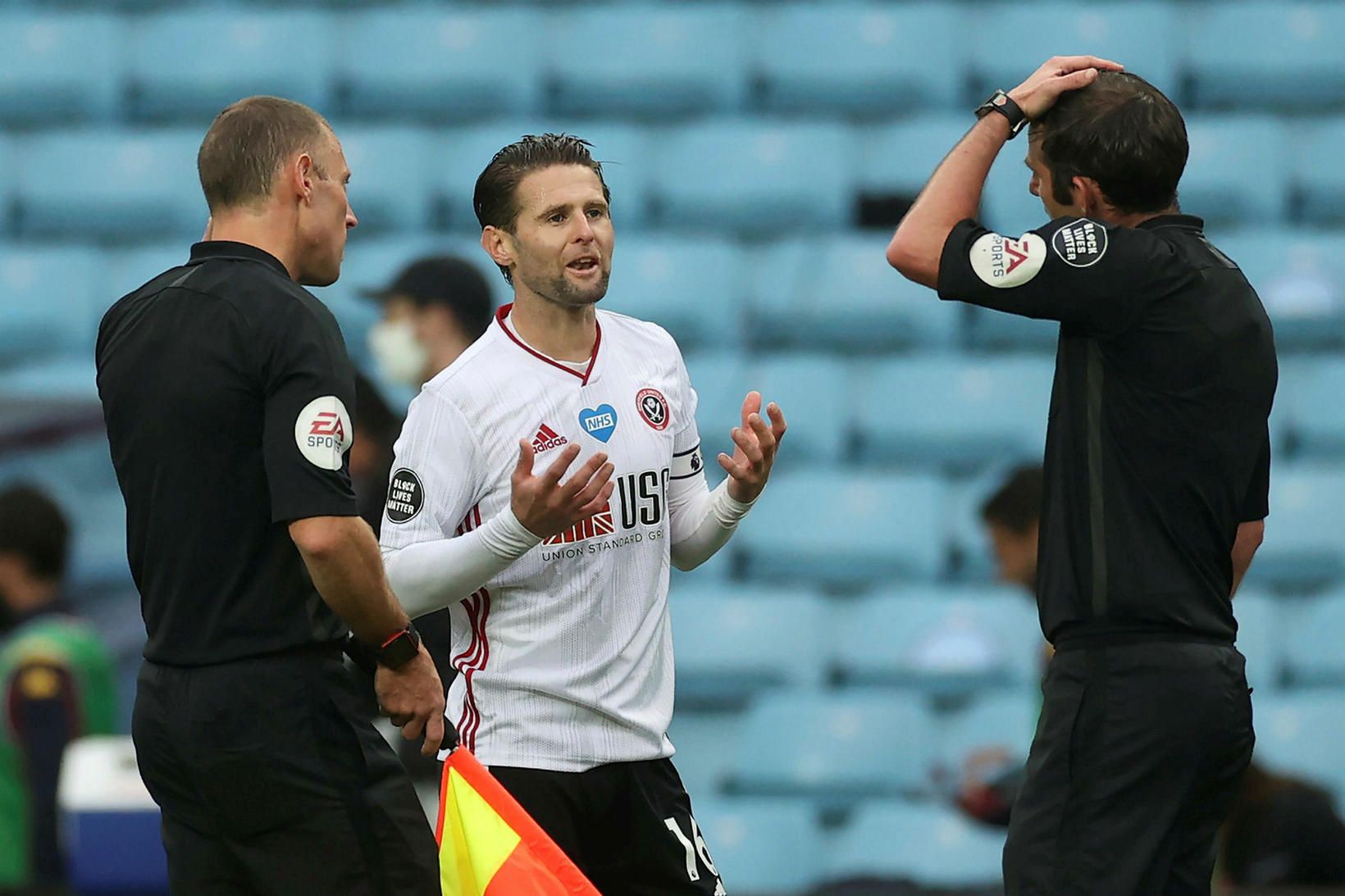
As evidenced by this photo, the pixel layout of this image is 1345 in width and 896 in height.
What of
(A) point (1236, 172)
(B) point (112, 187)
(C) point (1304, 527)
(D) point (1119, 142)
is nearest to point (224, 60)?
(B) point (112, 187)

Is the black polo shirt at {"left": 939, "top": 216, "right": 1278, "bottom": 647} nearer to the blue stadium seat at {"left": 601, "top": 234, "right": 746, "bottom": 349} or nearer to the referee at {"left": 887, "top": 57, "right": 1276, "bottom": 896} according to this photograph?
→ the referee at {"left": 887, "top": 57, "right": 1276, "bottom": 896}

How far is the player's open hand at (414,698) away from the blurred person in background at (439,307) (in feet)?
4.25

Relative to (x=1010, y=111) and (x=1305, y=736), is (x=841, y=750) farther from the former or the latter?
(x=1010, y=111)

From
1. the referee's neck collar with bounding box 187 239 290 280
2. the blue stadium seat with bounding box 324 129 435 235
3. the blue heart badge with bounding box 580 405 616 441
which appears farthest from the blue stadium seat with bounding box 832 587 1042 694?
the referee's neck collar with bounding box 187 239 290 280

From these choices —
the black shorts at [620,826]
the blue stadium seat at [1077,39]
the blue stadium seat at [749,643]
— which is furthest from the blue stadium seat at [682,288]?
the black shorts at [620,826]

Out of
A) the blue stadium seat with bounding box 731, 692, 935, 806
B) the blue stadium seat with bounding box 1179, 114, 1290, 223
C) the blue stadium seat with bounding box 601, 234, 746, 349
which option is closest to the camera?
the blue stadium seat with bounding box 731, 692, 935, 806

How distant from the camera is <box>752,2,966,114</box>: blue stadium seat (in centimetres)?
768

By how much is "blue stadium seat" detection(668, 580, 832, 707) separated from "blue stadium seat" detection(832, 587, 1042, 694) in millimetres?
144

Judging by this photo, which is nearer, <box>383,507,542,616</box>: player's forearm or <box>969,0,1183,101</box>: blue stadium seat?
<box>383,507,542,616</box>: player's forearm

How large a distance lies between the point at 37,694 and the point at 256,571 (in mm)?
2469

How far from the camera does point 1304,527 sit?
660cm

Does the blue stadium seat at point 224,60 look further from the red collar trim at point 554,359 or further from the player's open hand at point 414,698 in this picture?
the player's open hand at point 414,698

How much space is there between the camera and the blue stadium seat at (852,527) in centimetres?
666

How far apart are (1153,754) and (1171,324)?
699mm
